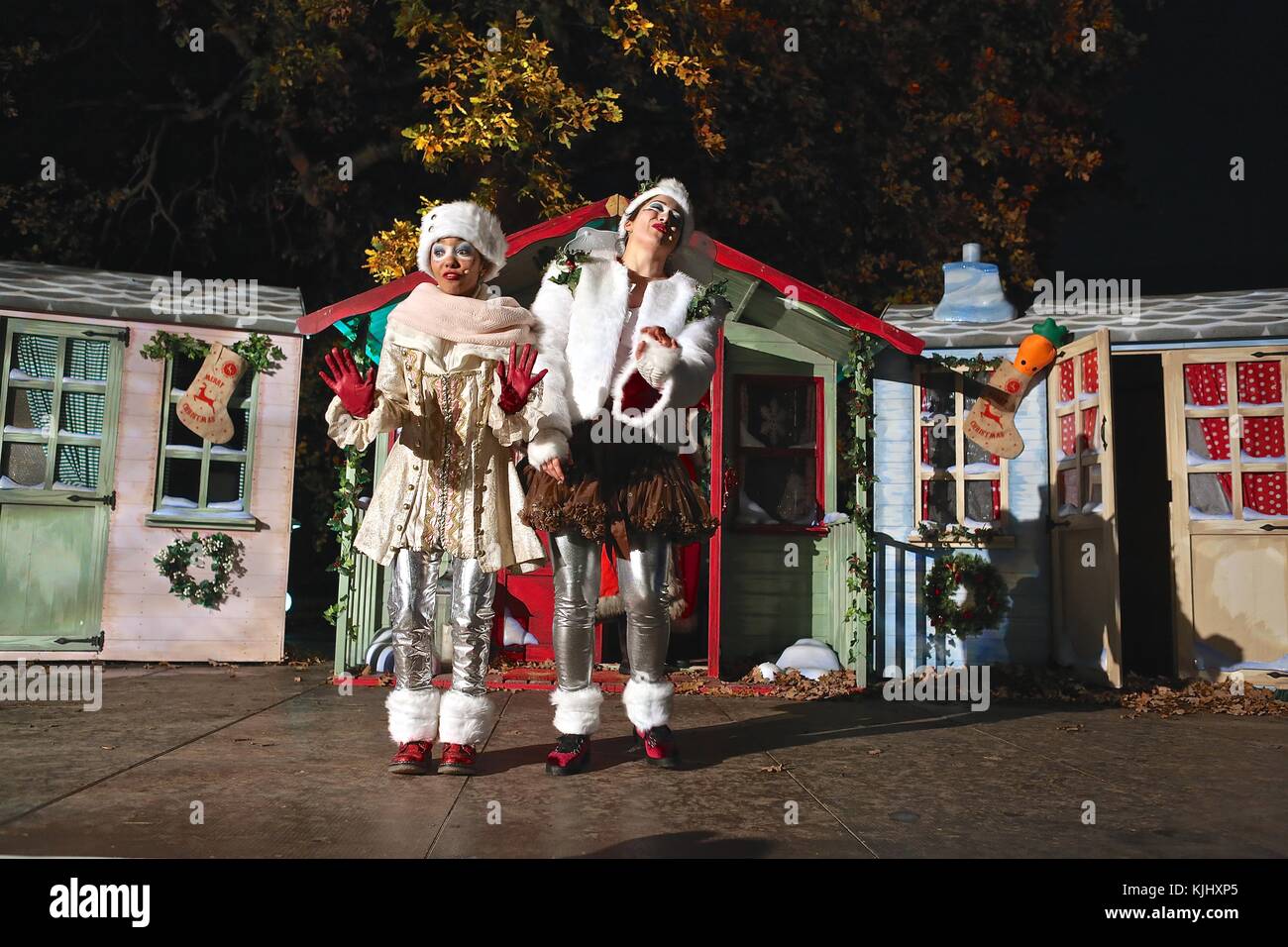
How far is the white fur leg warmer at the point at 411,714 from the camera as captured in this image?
3.79 m

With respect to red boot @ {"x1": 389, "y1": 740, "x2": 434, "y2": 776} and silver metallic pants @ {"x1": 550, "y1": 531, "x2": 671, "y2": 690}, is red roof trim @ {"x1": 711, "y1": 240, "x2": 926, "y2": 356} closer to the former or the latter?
silver metallic pants @ {"x1": 550, "y1": 531, "x2": 671, "y2": 690}

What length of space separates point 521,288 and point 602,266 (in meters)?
3.72

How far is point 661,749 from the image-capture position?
13.1ft

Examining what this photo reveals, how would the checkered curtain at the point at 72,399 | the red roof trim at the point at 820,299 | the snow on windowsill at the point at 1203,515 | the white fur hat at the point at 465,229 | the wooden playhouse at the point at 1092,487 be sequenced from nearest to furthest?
the white fur hat at the point at 465,229 < the red roof trim at the point at 820,299 < the wooden playhouse at the point at 1092,487 < the snow on windowsill at the point at 1203,515 < the checkered curtain at the point at 72,399

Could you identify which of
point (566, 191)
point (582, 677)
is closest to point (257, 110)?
point (566, 191)

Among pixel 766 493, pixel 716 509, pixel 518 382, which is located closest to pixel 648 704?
pixel 518 382

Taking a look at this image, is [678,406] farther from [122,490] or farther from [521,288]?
[122,490]

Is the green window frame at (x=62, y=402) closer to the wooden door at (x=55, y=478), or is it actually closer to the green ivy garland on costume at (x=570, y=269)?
the wooden door at (x=55, y=478)

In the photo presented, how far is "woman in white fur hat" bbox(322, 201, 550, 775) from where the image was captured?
3.77m

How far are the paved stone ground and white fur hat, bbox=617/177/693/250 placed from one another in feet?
6.74

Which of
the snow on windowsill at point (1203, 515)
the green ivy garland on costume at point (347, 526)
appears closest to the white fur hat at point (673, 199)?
the green ivy garland on costume at point (347, 526)

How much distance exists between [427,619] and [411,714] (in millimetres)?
338

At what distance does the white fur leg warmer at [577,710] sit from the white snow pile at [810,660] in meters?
3.42

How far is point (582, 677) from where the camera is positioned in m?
3.92
